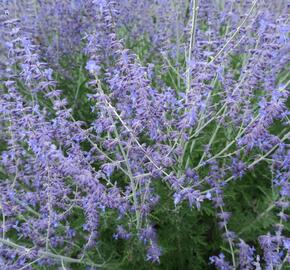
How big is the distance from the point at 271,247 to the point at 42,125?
4.43ft

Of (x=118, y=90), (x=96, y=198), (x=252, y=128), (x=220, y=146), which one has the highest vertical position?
(x=118, y=90)

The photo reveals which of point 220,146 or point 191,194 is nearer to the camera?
point 191,194

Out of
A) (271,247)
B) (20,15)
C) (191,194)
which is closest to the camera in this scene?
(191,194)

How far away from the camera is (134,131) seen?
2305 millimetres

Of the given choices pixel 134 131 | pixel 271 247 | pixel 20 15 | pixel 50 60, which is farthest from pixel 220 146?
pixel 20 15

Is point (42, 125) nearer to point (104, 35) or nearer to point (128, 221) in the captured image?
point (128, 221)

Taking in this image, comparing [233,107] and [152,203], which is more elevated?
[233,107]

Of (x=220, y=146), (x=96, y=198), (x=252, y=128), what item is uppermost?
(x=252, y=128)

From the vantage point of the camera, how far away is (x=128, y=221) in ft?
9.16

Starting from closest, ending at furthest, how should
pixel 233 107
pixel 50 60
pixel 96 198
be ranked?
pixel 96 198 < pixel 233 107 < pixel 50 60

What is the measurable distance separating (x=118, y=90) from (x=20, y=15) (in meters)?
2.73

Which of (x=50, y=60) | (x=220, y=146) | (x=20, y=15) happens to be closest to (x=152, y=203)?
(x=220, y=146)

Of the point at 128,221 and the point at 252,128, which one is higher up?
the point at 252,128

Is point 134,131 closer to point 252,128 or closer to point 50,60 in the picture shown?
point 252,128
